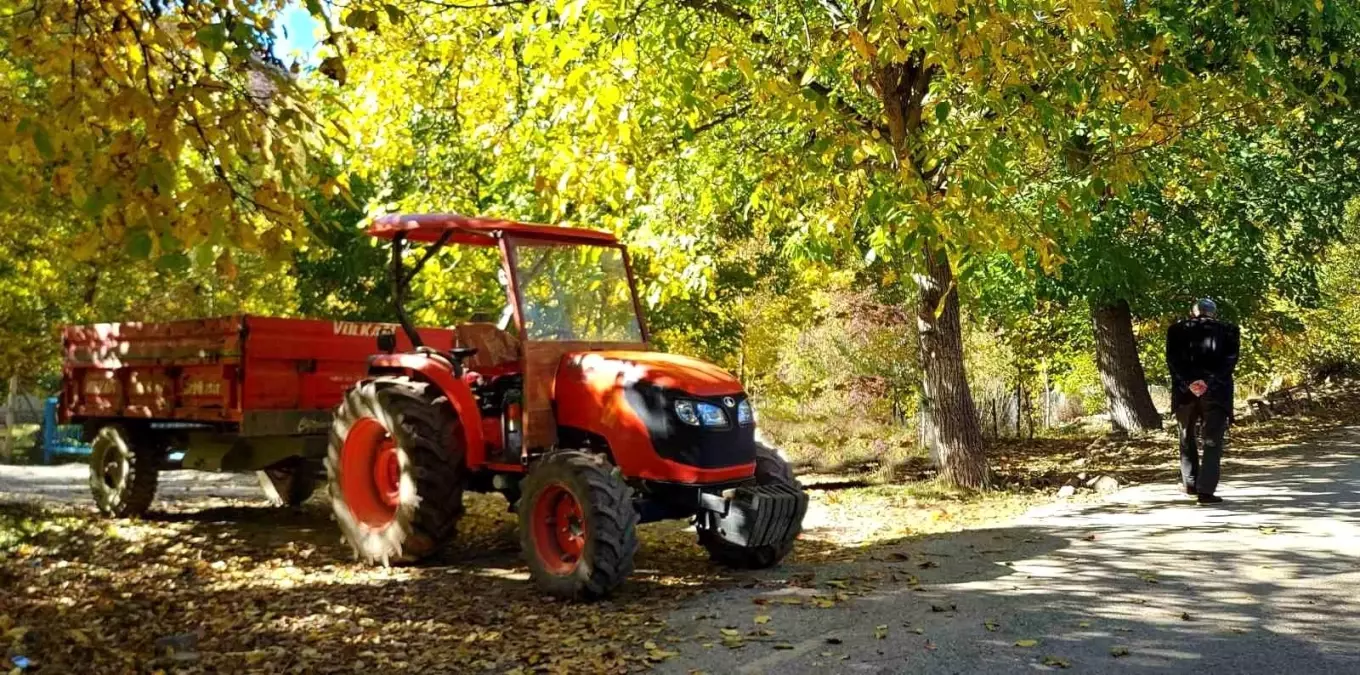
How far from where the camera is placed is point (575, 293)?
7.28 metres

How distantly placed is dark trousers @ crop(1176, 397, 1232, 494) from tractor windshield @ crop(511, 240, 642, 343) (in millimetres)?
5148

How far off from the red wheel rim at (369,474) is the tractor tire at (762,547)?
91.7 inches

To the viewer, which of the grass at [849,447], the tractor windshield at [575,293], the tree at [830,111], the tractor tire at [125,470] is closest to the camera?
the tractor windshield at [575,293]

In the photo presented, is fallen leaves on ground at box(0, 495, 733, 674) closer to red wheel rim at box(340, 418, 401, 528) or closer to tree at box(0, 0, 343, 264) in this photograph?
red wheel rim at box(340, 418, 401, 528)

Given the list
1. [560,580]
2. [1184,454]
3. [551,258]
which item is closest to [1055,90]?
[1184,454]

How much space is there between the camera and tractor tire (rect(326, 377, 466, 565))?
6898 mm

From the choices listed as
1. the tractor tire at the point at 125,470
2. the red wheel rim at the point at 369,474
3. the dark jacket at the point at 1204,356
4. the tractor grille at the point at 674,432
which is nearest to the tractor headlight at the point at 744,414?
the tractor grille at the point at 674,432

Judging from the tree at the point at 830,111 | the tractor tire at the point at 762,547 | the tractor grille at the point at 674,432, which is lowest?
the tractor tire at the point at 762,547

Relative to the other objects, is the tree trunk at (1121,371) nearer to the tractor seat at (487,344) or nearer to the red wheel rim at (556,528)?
the tractor seat at (487,344)

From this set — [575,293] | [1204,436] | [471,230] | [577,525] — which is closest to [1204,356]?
[1204,436]

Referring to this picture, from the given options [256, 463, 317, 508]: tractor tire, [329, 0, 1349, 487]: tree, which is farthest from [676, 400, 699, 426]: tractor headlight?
[256, 463, 317, 508]: tractor tire

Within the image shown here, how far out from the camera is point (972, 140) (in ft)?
26.8

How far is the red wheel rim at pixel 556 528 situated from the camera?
20.8 feet

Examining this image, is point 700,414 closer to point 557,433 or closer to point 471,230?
point 557,433
